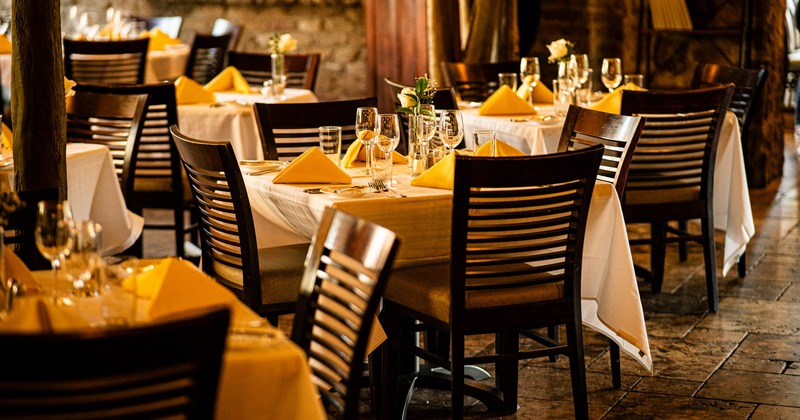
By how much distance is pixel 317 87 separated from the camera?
9.48 meters

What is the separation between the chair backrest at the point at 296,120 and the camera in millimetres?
4250

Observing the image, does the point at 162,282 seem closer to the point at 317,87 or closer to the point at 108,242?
the point at 108,242

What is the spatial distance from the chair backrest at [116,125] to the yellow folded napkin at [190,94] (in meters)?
0.78

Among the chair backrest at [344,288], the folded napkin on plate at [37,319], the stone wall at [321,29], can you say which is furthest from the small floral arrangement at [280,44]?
the folded napkin on plate at [37,319]

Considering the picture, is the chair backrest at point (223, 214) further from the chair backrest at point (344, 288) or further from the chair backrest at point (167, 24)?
the chair backrest at point (167, 24)

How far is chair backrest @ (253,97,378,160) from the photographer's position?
425 centimetres

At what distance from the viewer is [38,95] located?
3.46 meters

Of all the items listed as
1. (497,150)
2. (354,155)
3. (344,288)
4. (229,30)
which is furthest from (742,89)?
(229,30)

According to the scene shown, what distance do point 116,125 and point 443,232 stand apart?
206cm

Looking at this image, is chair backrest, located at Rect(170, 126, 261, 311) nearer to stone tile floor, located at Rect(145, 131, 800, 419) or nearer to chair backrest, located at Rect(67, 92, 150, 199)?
stone tile floor, located at Rect(145, 131, 800, 419)

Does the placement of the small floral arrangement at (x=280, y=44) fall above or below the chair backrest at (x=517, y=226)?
above

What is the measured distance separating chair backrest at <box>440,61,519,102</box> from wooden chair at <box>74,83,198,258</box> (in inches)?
73.0

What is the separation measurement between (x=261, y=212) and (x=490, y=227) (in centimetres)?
104

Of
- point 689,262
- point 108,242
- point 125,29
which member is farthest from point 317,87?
point 108,242
